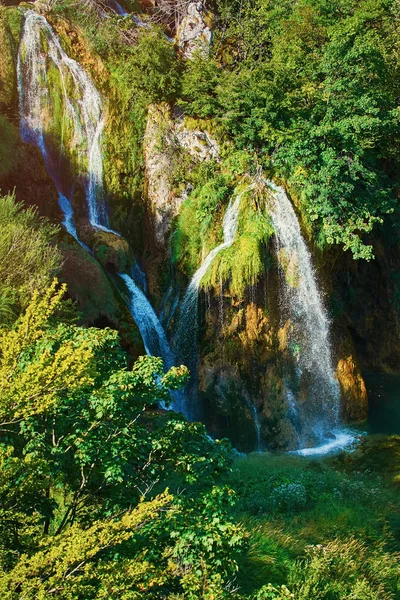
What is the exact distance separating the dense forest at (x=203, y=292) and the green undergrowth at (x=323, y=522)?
2.0 inches

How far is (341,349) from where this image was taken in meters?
15.8

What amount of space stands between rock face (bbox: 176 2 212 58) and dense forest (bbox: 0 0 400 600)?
0.09m

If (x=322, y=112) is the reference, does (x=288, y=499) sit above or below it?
below

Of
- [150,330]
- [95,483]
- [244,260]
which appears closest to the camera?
[95,483]

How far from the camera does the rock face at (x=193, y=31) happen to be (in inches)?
792

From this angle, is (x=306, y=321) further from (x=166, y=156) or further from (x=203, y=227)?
(x=166, y=156)

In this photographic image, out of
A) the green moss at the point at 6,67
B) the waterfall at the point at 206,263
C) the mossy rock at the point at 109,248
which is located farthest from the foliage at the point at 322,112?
the green moss at the point at 6,67

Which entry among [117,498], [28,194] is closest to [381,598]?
[117,498]

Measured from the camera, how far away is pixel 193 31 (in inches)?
808

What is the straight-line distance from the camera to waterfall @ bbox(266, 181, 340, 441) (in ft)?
48.4

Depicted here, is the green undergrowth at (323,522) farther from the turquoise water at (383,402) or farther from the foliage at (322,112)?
the foliage at (322,112)

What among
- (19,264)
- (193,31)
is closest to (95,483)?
(19,264)

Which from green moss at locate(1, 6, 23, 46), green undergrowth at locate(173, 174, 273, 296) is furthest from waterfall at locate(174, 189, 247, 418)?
green moss at locate(1, 6, 23, 46)

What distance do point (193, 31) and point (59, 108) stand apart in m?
6.75
